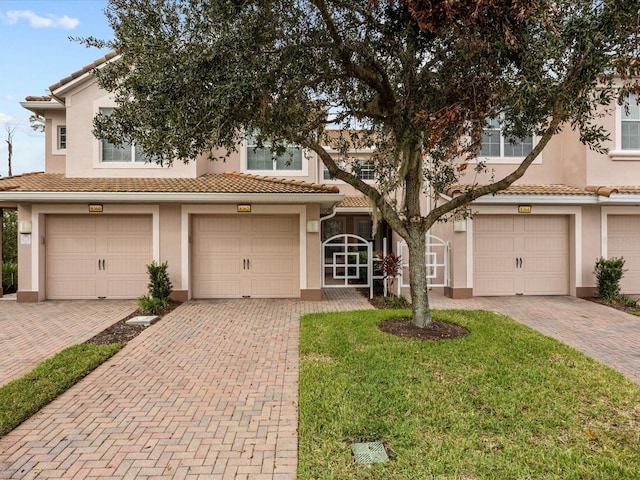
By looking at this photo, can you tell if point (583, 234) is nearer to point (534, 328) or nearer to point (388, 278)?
point (534, 328)

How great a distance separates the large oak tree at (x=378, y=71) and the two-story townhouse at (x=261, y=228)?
367cm

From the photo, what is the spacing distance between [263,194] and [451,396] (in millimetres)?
7536

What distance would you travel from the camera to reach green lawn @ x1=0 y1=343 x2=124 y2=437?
4.38 metres

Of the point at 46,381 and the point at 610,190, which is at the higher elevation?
the point at 610,190

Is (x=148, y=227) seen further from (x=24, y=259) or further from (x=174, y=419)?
(x=174, y=419)

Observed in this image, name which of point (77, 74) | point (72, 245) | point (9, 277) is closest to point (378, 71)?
point (77, 74)

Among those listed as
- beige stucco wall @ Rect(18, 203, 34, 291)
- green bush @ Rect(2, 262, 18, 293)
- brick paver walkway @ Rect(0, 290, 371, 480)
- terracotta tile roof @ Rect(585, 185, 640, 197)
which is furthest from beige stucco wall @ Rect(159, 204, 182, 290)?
terracotta tile roof @ Rect(585, 185, 640, 197)

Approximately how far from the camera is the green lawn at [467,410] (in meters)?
3.39

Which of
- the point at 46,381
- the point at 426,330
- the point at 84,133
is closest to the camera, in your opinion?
the point at 46,381

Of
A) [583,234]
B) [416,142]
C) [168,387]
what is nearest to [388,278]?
[416,142]

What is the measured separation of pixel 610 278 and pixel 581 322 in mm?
3402

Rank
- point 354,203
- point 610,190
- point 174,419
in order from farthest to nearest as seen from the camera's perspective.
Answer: point 354,203, point 610,190, point 174,419

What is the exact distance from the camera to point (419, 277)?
7699 millimetres

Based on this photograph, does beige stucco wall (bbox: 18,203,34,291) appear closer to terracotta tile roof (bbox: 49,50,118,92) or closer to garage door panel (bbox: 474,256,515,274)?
terracotta tile roof (bbox: 49,50,118,92)
